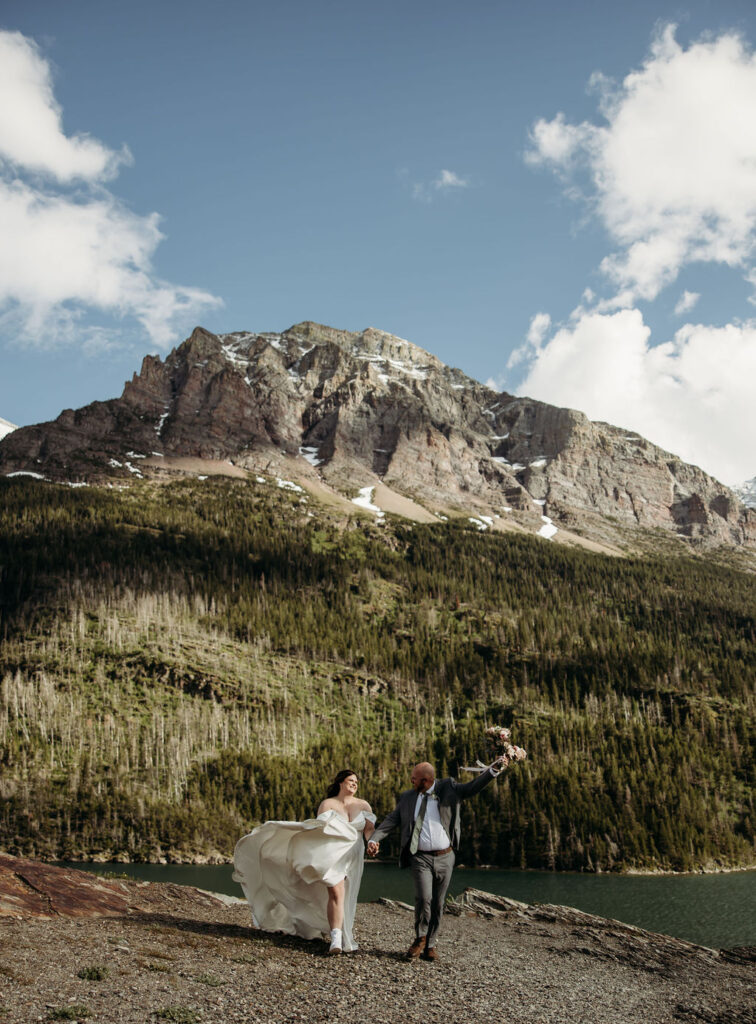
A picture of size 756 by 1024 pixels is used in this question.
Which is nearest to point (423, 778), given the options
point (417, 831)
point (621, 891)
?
point (417, 831)

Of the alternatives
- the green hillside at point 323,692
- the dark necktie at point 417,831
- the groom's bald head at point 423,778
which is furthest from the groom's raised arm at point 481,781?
the green hillside at point 323,692

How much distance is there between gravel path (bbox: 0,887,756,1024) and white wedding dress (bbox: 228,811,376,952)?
41 cm

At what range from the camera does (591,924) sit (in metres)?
25.8

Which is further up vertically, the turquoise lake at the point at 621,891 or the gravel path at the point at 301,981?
the gravel path at the point at 301,981

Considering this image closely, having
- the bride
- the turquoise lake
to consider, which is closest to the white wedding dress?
the bride

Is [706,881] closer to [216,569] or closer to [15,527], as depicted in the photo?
[216,569]

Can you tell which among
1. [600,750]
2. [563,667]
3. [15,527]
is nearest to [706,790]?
[600,750]

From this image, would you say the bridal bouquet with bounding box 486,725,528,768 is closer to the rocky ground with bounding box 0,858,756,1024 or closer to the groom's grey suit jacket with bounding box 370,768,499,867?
the groom's grey suit jacket with bounding box 370,768,499,867

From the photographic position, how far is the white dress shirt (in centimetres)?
1241

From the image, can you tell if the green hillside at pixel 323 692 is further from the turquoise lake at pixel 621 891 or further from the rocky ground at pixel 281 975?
the rocky ground at pixel 281 975

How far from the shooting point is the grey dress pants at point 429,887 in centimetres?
1228

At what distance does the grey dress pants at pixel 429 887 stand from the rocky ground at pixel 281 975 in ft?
2.10

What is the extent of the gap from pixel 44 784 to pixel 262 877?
322ft

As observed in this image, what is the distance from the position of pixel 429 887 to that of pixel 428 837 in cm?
82
